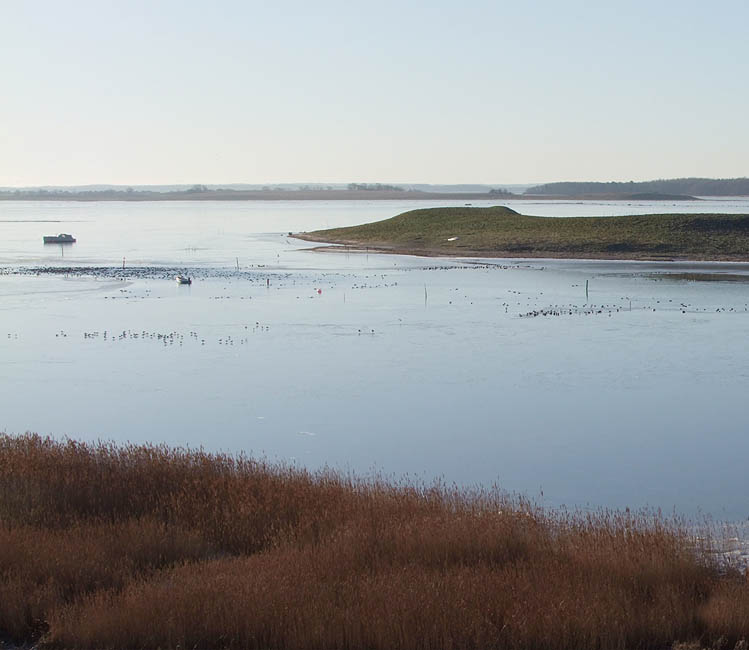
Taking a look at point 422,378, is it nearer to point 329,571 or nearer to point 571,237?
point 329,571

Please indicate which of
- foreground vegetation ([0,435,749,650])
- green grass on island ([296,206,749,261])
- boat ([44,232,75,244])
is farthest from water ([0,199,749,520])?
boat ([44,232,75,244])

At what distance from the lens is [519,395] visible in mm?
19984

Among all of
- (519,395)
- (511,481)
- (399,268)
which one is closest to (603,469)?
(511,481)

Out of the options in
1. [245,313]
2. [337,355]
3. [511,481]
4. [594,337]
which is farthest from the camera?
[245,313]

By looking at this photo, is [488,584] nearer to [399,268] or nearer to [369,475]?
[369,475]

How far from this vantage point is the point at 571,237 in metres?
68.4

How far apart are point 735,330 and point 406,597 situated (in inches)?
926

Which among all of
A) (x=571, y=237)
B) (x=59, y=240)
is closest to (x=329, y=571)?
(x=571, y=237)

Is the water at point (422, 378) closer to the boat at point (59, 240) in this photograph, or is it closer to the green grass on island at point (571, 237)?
the green grass on island at point (571, 237)

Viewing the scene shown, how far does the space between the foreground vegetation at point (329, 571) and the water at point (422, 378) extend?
306 cm

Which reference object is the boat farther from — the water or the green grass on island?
the water

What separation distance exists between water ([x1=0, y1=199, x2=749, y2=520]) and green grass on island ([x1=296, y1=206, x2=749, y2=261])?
1942 cm

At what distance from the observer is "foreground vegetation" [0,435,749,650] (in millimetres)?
7469

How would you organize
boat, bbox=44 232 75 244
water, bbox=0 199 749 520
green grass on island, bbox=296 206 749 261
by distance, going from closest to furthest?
water, bbox=0 199 749 520 < green grass on island, bbox=296 206 749 261 < boat, bbox=44 232 75 244
